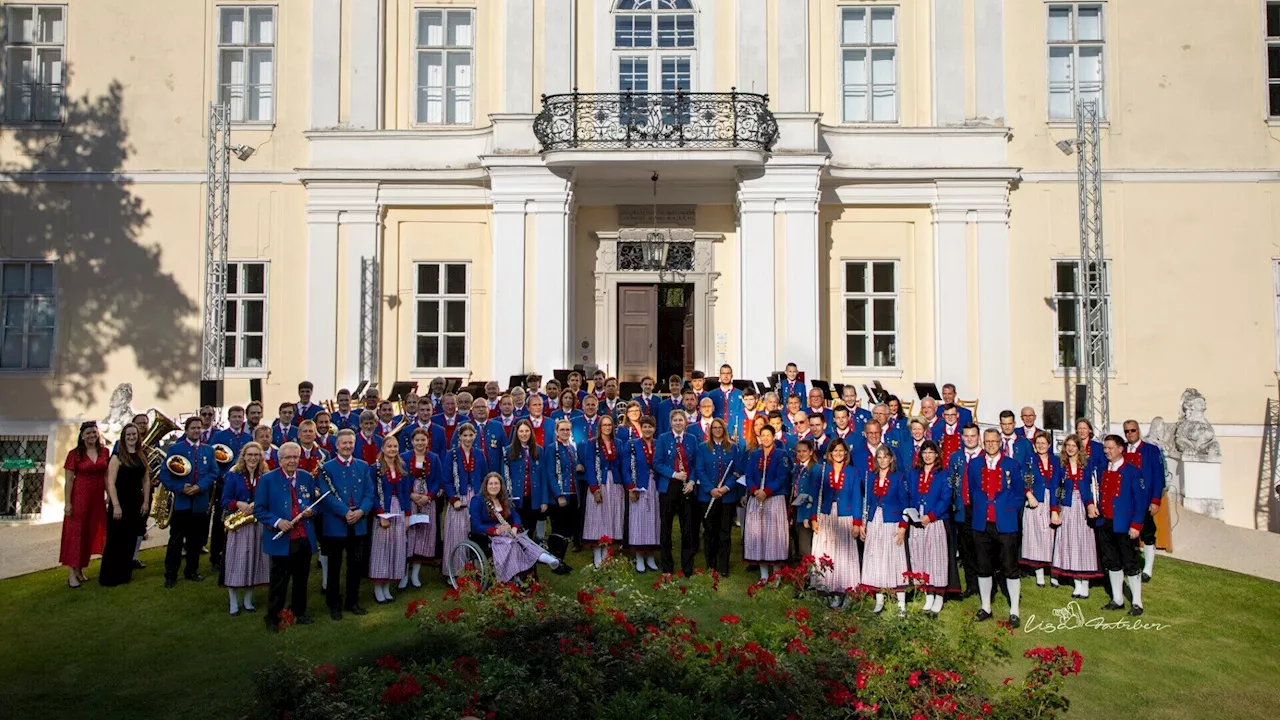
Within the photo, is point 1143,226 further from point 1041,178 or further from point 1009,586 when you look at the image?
point 1009,586

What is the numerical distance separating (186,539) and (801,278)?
1014cm

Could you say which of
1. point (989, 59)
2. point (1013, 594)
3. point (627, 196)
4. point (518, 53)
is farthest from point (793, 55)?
point (1013, 594)

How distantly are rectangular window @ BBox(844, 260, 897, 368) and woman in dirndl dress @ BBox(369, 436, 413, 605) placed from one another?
10.2 m

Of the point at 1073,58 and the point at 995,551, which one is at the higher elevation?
the point at 1073,58

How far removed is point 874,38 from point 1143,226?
5776 mm

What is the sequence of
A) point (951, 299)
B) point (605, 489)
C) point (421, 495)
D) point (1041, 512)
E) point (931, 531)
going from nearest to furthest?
1. point (931, 531)
2. point (421, 495)
3. point (1041, 512)
4. point (605, 489)
5. point (951, 299)

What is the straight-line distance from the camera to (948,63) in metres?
17.2

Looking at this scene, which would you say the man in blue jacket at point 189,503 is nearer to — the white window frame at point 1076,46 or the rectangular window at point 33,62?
the rectangular window at point 33,62

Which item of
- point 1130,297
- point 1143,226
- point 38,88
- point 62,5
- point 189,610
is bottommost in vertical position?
point 189,610

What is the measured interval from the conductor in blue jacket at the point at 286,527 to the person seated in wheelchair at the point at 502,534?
56.2 inches

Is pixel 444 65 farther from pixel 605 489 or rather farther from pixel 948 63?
pixel 605 489

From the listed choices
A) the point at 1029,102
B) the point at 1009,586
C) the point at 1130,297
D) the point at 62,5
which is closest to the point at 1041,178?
the point at 1029,102

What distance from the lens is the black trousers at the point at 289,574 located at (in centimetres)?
841

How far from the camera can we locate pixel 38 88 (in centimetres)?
1806
